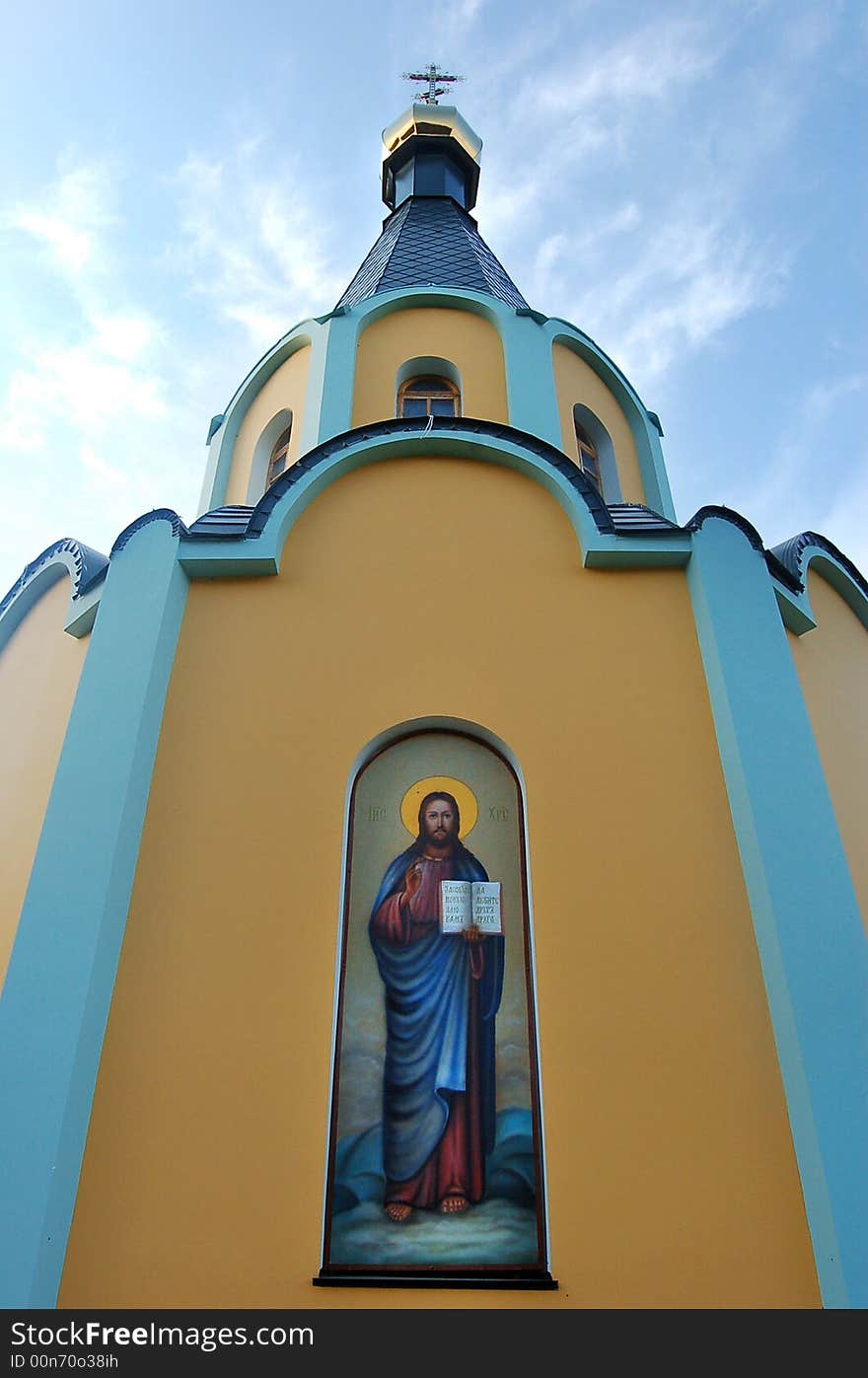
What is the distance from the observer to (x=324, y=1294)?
12.8 feet

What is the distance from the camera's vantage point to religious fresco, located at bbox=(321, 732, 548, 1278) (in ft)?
13.6

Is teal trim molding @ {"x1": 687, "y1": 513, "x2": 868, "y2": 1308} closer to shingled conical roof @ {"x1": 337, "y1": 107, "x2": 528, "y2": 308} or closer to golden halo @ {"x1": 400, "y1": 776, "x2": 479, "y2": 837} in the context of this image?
golden halo @ {"x1": 400, "y1": 776, "x2": 479, "y2": 837}

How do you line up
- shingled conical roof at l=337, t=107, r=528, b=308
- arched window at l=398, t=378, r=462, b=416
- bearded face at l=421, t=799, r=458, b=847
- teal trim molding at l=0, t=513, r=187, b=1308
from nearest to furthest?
teal trim molding at l=0, t=513, r=187, b=1308 → bearded face at l=421, t=799, r=458, b=847 → arched window at l=398, t=378, r=462, b=416 → shingled conical roof at l=337, t=107, r=528, b=308

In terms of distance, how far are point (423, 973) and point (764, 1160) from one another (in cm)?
161

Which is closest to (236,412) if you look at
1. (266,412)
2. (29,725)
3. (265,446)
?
(266,412)

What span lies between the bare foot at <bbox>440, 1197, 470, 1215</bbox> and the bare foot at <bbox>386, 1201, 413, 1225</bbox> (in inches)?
5.3

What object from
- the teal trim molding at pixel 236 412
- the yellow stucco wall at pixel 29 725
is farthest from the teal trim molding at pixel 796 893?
the teal trim molding at pixel 236 412

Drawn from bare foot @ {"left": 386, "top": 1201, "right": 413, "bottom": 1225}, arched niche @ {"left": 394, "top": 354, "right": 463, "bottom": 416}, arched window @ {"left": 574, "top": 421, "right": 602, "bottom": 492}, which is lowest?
bare foot @ {"left": 386, "top": 1201, "right": 413, "bottom": 1225}

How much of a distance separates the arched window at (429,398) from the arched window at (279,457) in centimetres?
109

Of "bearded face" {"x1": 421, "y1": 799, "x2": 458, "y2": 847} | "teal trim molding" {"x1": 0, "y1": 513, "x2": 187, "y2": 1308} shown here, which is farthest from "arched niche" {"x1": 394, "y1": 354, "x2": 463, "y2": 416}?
"bearded face" {"x1": 421, "y1": 799, "x2": 458, "y2": 847}

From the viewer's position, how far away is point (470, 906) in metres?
4.97

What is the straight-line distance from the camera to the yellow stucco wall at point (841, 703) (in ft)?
18.7

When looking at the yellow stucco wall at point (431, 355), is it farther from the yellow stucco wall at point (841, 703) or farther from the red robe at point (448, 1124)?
the red robe at point (448, 1124)
